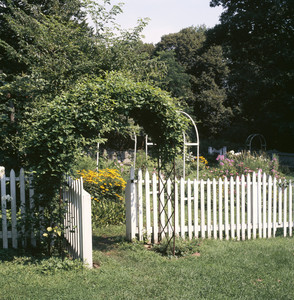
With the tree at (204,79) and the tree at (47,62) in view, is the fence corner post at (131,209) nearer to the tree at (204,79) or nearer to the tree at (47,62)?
the tree at (47,62)

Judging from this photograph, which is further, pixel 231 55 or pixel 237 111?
pixel 237 111

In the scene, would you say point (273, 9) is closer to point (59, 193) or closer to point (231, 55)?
point (231, 55)

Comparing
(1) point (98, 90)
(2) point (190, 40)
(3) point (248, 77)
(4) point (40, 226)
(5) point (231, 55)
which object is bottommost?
(4) point (40, 226)

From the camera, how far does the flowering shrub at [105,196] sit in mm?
7172

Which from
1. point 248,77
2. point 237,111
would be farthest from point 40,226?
point 237,111

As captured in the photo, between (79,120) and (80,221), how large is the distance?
140 centimetres

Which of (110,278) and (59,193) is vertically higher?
(59,193)

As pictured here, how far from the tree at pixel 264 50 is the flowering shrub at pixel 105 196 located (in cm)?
1285

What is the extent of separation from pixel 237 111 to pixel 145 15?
21.3 meters

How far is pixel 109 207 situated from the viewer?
738cm

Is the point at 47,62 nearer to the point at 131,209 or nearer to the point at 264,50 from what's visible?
the point at 131,209

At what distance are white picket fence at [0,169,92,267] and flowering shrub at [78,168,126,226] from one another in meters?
1.65

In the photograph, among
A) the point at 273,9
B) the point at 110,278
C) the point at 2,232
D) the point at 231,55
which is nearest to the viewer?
the point at 110,278

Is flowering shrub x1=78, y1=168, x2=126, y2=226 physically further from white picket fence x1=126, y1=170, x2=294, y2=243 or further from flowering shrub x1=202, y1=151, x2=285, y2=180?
flowering shrub x1=202, y1=151, x2=285, y2=180
